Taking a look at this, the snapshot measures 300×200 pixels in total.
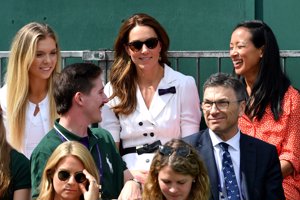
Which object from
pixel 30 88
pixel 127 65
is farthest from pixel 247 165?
pixel 30 88

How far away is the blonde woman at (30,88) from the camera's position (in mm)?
6617

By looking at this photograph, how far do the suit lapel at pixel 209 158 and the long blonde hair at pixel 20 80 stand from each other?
1293 mm

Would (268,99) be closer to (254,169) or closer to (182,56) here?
(254,169)

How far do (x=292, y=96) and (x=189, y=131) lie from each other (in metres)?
0.79

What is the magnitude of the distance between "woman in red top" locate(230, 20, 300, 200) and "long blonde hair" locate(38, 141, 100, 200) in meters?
1.51

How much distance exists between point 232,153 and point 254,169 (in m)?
0.19

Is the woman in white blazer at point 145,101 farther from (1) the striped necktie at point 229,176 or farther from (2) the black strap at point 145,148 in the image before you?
(1) the striped necktie at point 229,176

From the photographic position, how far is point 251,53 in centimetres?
671

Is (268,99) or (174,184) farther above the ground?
(268,99)

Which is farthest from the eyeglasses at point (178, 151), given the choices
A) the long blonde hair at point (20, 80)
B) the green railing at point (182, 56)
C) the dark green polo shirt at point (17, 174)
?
the green railing at point (182, 56)

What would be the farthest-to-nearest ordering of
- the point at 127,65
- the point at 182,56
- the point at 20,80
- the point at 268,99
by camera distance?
the point at 182,56
the point at 127,65
the point at 20,80
the point at 268,99

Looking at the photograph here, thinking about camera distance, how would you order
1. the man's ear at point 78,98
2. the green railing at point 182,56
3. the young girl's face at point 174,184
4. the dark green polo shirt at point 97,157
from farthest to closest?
1. the green railing at point 182,56
2. the man's ear at point 78,98
3. the dark green polo shirt at point 97,157
4. the young girl's face at point 174,184

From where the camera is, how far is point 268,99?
6.59 metres

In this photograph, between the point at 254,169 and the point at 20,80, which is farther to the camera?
the point at 20,80
